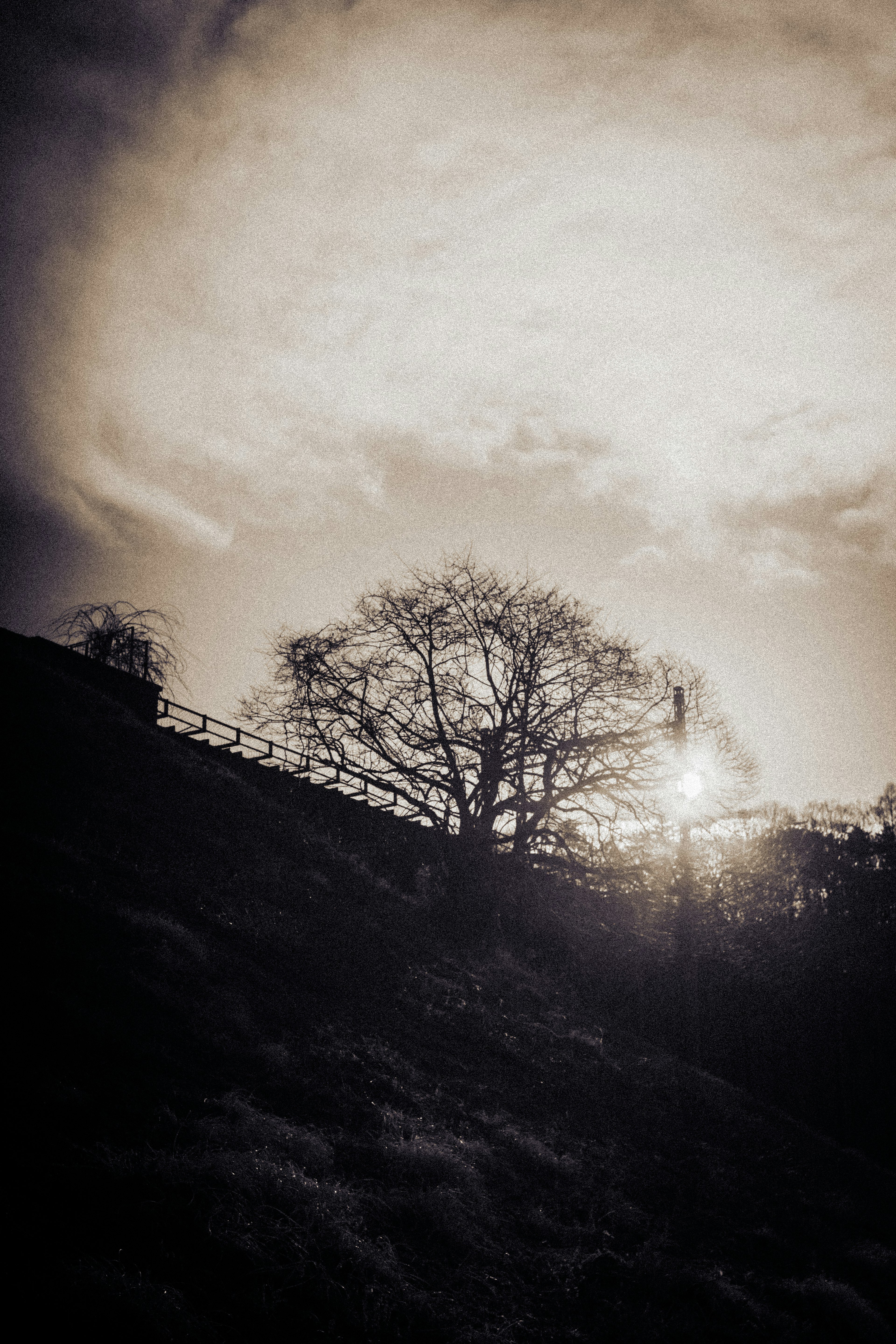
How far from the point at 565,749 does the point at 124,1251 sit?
1405 cm

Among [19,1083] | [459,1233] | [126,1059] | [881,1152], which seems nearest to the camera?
[19,1083]

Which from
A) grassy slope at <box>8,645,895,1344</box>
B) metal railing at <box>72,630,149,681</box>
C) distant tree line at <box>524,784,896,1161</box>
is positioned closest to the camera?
grassy slope at <box>8,645,895,1344</box>

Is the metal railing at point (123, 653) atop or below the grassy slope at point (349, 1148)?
atop

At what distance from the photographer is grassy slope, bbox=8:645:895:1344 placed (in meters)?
4.01

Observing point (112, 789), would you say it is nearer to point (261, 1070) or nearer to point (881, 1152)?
point (261, 1070)

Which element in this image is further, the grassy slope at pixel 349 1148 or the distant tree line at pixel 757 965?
the distant tree line at pixel 757 965

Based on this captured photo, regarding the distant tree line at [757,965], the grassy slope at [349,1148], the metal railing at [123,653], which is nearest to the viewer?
the grassy slope at [349,1148]

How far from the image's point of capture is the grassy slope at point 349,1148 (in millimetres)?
4012

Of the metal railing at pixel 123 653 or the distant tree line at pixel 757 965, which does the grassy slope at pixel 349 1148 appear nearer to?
the distant tree line at pixel 757 965

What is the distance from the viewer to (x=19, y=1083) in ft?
15.7

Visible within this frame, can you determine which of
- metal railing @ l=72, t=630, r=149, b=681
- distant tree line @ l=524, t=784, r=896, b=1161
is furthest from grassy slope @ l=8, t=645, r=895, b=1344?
metal railing @ l=72, t=630, r=149, b=681

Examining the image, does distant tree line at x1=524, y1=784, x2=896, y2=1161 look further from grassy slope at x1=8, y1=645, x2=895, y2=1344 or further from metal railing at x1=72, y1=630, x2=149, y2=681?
metal railing at x1=72, y1=630, x2=149, y2=681

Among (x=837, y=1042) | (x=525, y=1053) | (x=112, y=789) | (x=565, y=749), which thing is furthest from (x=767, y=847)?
(x=112, y=789)

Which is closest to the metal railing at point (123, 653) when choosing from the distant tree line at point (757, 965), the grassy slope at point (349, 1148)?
the grassy slope at point (349, 1148)
